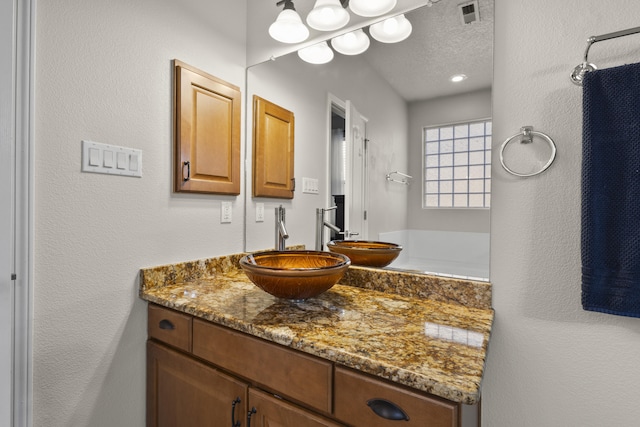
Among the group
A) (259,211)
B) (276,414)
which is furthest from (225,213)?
(276,414)

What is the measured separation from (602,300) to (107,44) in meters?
1.86

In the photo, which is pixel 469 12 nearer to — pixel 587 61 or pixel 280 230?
pixel 587 61

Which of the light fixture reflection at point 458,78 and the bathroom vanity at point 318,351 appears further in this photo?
the light fixture reflection at point 458,78

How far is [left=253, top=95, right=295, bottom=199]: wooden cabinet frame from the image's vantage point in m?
1.76

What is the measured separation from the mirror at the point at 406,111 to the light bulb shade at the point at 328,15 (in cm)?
14

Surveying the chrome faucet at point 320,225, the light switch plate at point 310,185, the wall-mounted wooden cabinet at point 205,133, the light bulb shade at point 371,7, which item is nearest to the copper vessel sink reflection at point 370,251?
the chrome faucet at point 320,225

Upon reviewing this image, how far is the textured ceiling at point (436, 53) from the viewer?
43.6 inches

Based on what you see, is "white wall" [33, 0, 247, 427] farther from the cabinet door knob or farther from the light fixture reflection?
the light fixture reflection

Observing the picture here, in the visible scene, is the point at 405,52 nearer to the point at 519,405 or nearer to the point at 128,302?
the point at 519,405

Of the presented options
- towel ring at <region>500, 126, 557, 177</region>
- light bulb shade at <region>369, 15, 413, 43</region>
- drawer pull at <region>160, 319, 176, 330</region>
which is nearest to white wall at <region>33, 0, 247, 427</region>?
drawer pull at <region>160, 319, 176, 330</region>

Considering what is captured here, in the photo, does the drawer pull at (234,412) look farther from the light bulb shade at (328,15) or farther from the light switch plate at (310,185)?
the light bulb shade at (328,15)

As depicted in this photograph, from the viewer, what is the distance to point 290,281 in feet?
3.37

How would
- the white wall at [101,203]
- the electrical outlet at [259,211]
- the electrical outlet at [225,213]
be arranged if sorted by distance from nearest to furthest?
the white wall at [101,203] → the electrical outlet at [225,213] → the electrical outlet at [259,211]

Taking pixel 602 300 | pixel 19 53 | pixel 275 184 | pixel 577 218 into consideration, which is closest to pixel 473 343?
pixel 602 300
